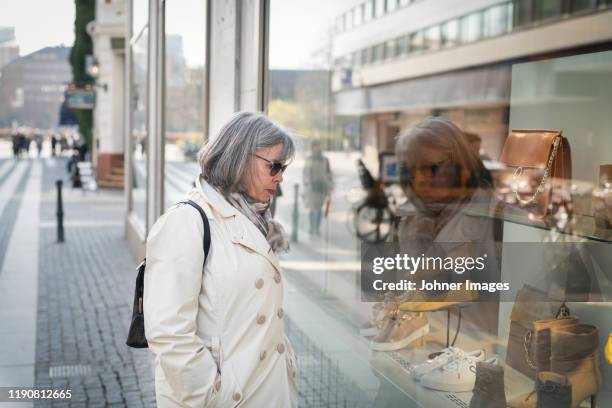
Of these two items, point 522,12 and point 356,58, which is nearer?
point 522,12

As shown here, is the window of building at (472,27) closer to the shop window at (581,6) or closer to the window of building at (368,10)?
the window of building at (368,10)

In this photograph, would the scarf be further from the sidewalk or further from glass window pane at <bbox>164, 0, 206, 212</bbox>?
glass window pane at <bbox>164, 0, 206, 212</bbox>

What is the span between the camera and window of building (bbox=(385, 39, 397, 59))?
46.9ft

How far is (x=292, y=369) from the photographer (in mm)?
3150

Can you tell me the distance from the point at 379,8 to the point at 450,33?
4.27 feet

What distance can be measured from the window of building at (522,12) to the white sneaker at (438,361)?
5.21 metres

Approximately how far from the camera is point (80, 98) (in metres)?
30.9

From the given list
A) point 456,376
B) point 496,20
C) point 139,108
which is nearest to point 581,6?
point 456,376

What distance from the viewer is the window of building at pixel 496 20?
9.73 m

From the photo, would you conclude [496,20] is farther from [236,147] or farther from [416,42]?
[236,147]

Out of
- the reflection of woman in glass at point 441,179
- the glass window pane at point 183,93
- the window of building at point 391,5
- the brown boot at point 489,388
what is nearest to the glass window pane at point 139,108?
the glass window pane at point 183,93

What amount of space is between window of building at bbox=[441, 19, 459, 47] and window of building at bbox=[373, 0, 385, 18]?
987 mm

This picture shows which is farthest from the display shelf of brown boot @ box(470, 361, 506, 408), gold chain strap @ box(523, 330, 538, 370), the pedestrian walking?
the pedestrian walking

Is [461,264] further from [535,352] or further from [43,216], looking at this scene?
[43,216]
